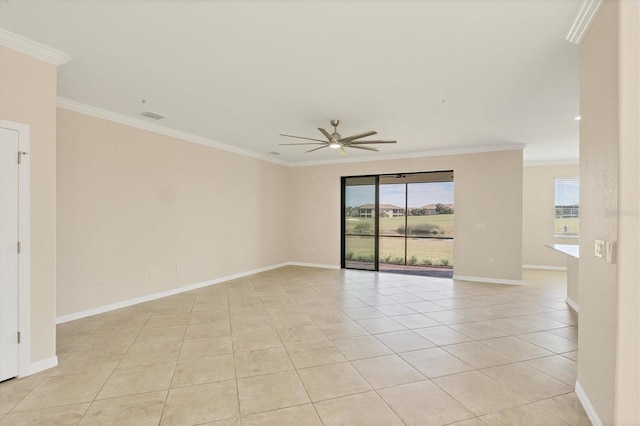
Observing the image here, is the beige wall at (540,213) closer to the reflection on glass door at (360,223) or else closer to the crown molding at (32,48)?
the reflection on glass door at (360,223)

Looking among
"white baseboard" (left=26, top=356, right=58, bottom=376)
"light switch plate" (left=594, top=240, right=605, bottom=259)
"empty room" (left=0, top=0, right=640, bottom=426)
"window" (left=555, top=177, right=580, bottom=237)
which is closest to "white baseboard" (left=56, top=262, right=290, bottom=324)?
"empty room" (left=0, top=0, right=640, bottom=426)

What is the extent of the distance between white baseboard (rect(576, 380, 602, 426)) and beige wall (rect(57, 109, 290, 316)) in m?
5.37

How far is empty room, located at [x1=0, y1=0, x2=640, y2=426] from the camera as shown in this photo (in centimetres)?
207

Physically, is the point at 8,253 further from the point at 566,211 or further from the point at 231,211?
the point at 566,211

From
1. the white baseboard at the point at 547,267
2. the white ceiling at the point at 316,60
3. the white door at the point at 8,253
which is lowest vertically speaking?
the white baseboard at the point at 547,267

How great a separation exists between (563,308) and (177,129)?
6.83 metres

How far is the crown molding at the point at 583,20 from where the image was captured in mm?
1997

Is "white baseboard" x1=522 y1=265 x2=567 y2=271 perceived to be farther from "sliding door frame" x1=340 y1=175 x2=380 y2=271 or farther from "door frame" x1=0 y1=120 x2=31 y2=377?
"door frame" x1=0 y1=120 x2=31 y2=377

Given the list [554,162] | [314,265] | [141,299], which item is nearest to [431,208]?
[554,162]

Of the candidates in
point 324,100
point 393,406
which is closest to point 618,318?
point 393,406

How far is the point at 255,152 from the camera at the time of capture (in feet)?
22.9

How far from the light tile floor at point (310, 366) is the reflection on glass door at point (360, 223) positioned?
2.72m

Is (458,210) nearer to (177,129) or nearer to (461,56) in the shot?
(461,56)

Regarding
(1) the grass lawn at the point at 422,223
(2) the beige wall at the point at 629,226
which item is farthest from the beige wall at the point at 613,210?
(1) the grass lawn at the point at 422,223
